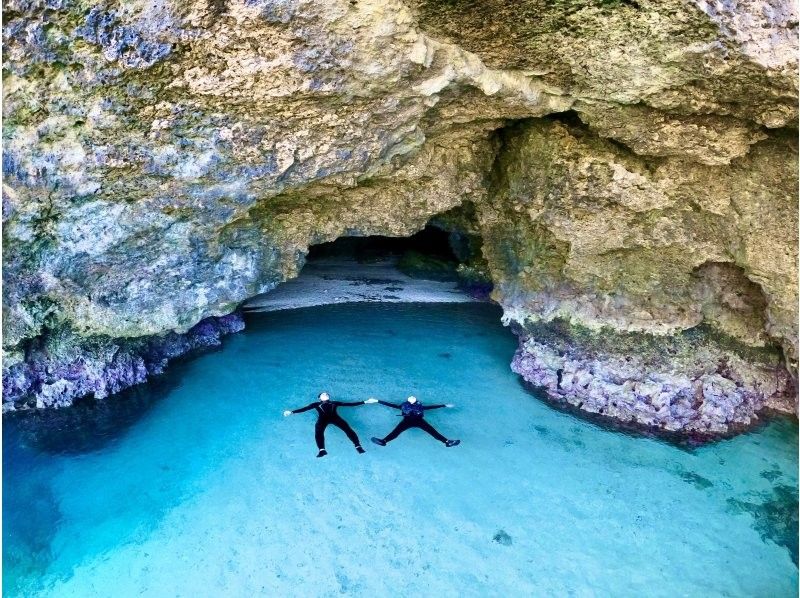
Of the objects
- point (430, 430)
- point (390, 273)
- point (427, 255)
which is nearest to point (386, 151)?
point (430, 430)

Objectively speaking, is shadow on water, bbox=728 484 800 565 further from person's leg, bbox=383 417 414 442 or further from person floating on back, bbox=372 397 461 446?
person's leg, bbox=383 417 414 442

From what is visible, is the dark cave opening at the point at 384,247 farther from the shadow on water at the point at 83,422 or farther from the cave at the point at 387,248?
the shadow on water at the point at 83,422

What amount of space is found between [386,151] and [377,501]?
5.12 meters

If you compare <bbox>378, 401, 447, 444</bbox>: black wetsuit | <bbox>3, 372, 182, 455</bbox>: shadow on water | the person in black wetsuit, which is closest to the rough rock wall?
<bbox>3, 372, 182, 455</bbox>: shadow on water


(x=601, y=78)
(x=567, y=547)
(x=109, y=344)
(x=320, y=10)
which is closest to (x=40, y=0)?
(x=320, y=10)

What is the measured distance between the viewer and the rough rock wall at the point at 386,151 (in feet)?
19.4

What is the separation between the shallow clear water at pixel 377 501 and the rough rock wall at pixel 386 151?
1.92 metres

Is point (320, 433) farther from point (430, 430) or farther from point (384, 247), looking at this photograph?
point (384, 247)

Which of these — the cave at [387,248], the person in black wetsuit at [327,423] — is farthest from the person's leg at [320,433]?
the cave at [387,248]

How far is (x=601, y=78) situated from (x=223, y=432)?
766 cm

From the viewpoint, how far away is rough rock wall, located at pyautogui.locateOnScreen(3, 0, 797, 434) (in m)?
5.90

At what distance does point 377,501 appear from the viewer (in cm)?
736

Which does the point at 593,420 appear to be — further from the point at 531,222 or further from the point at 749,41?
the point at 749,41

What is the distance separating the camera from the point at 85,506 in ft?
24.1
